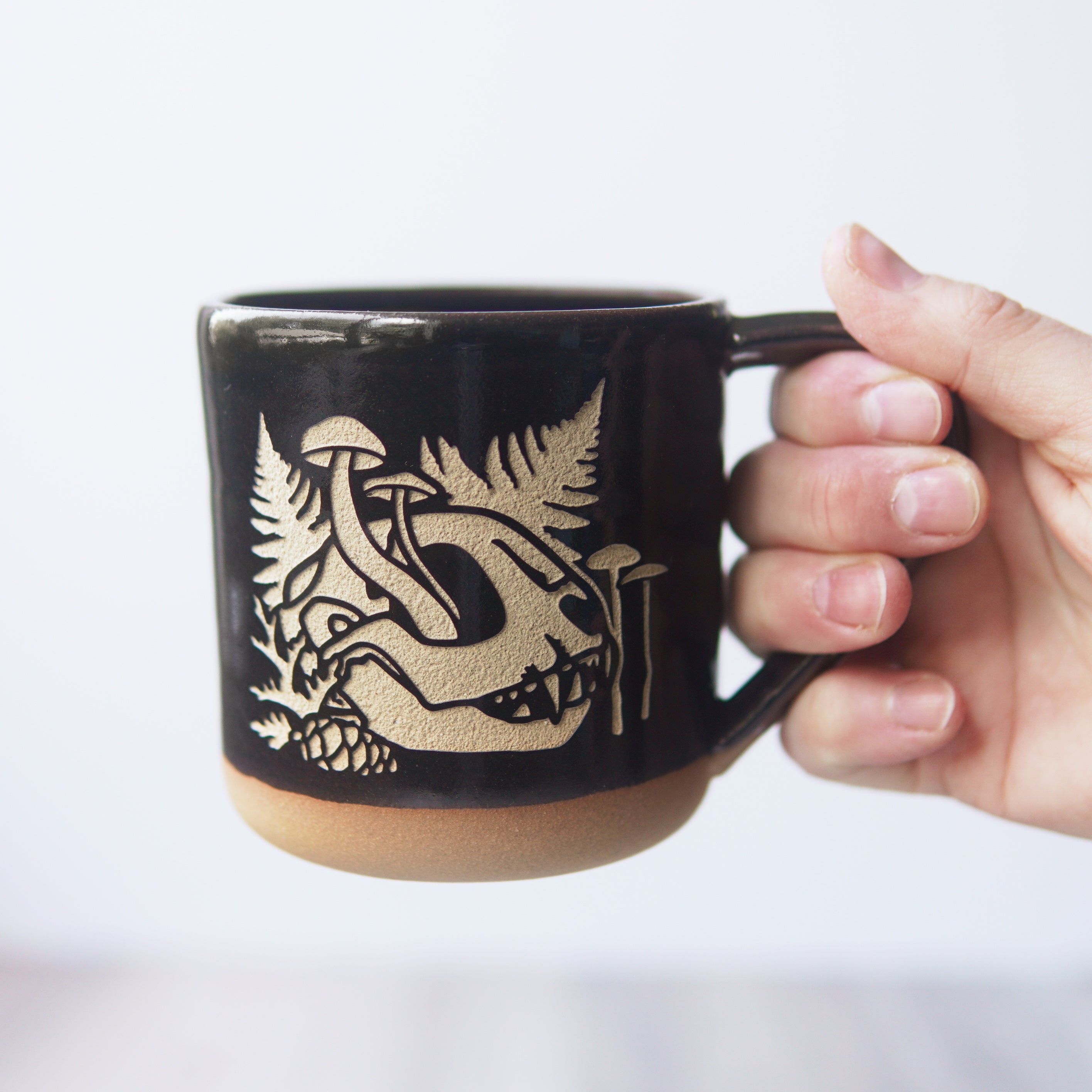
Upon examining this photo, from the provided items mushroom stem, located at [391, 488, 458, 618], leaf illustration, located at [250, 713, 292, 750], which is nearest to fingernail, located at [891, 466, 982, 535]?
mushroom stem, located at [391, 488, 458, 618]

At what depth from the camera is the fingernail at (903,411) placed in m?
0.76

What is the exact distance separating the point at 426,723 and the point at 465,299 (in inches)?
16.9

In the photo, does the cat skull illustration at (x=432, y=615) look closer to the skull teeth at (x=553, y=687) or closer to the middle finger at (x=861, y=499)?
the skull teeth at (x=553, y=687)

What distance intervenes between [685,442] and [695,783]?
25 centimetres

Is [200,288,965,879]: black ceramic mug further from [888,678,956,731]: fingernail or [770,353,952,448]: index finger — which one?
[888,678,956,731]: fingernail

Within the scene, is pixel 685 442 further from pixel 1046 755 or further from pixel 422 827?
pixel 1046 755

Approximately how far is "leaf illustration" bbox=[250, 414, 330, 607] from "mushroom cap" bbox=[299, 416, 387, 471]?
0.06ft

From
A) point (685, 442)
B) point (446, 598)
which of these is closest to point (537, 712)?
point (446, 598)

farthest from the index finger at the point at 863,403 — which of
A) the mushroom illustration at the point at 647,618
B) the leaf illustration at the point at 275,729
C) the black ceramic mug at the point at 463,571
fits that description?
the leaf illustration at the point at 275,729

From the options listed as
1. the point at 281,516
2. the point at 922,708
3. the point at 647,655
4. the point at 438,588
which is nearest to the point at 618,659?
the point at 647,655

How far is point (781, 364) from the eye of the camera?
2.64 feet

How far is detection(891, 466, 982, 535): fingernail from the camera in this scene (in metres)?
0.75

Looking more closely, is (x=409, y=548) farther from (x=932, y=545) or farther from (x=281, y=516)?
(x=932, y=545)

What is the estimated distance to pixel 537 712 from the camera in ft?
2.12
